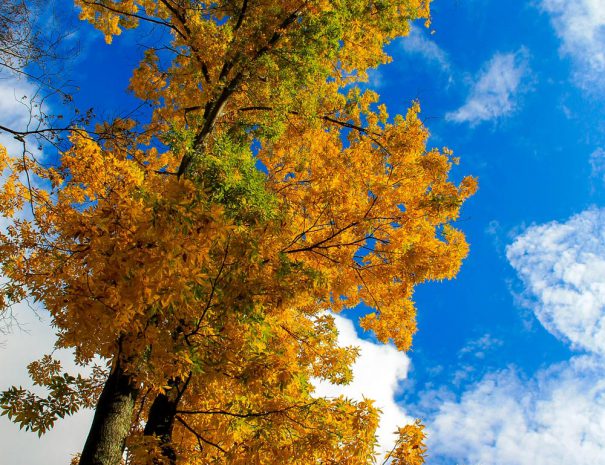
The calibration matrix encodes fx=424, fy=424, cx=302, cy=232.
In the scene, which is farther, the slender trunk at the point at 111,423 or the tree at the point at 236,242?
the slender trunk at the point at 111,423

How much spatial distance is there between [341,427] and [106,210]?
3.75 m

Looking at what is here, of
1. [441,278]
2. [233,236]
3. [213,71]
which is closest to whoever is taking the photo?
[233,236]

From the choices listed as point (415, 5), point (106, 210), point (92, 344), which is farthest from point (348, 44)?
point (92, 344)

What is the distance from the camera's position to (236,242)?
4.40 metres

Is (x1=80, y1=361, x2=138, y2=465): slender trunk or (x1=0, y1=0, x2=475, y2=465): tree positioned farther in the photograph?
(x1=80, y1=361, x2=138, y2=465): slender trunk

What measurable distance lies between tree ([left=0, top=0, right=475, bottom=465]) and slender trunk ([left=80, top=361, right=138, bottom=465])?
18 millimetres

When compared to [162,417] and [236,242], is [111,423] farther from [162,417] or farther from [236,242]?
[236,242]

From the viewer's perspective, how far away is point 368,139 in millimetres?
8836

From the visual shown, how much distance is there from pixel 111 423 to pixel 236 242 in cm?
288

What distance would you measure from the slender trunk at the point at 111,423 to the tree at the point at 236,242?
0.06 ft

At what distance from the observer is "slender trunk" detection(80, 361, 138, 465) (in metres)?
4.99

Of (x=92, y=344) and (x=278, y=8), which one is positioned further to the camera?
(x=278, y=8)

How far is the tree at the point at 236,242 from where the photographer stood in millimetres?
3873

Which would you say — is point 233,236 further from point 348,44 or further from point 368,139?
point 348,44
